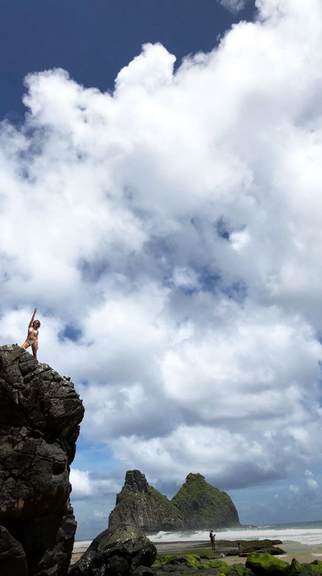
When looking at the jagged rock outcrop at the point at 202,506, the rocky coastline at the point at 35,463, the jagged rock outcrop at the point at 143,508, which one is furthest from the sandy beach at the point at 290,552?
the jagged rock outcrop at the point at 202,506

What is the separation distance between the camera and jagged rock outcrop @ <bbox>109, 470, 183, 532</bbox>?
→ 158 m

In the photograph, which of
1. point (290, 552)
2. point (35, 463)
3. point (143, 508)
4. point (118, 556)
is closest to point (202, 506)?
point (143, 508)

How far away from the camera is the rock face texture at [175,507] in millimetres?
159375

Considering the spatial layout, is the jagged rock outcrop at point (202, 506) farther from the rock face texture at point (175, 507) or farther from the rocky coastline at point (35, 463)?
the rocky coastline at point (35, 463)

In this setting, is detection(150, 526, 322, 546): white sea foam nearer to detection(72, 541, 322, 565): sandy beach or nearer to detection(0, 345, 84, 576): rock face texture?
detection(72, 541, 322, 565): sandy beach

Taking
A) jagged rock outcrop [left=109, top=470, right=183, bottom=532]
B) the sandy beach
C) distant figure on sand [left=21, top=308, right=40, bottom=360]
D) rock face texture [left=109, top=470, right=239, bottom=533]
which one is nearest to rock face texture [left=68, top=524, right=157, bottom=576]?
distant figure on sand [left=21, top=308, right=40, bottom=360]

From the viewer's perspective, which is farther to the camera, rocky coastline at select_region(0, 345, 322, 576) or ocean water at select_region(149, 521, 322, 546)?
ocean water at select_region(149, 521, 322, 546)

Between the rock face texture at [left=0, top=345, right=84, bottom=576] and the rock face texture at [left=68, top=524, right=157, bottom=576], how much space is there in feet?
17.6

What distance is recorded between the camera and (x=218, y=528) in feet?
584

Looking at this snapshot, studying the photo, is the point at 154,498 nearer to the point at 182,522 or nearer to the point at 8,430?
the point at 182,522

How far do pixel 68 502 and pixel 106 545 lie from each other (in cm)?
740

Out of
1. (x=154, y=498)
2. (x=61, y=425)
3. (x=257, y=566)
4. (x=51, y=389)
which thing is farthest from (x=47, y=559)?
(x=154, y=498)

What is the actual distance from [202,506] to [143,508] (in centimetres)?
3348

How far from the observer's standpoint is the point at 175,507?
584ft
